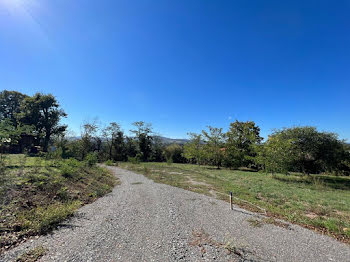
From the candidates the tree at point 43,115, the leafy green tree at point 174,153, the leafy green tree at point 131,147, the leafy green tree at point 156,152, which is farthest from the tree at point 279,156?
the tree at point 43,115

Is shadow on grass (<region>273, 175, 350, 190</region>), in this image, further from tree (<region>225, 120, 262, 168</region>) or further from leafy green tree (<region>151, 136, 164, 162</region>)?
leafy green tree (<region>151, 136, 164, 162</region>)

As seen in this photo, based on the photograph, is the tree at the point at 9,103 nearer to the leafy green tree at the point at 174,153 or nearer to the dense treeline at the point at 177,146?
the dense treeline at the point at 177,146

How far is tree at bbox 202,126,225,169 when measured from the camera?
1923 centimetres

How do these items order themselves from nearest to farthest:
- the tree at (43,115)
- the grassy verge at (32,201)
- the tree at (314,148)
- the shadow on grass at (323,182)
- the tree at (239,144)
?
1. the grassy verge at (32,201)
2. the shadow on grass at (323,182)
3. the tree at (314,148)
4. the tree at (239,144)
5. the tree at (43,115)

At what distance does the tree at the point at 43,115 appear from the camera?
22.3 metres

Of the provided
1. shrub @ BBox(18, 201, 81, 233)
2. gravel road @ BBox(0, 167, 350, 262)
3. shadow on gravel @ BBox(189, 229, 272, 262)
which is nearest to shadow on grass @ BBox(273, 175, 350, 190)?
gravel road @ BBox(0, 167, 350, 262)

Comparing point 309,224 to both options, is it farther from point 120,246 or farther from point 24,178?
point 24,178

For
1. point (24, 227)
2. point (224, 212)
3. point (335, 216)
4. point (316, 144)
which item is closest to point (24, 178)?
point (24, 227)

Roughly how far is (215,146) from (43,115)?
89.6ft

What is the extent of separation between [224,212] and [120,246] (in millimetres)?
3476

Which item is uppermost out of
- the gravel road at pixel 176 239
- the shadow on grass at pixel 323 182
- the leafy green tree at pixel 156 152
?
the leafy green tree at pixel 156 152

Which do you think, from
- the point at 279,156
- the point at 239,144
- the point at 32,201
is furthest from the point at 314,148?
the point at 32,201

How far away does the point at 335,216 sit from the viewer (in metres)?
4.81

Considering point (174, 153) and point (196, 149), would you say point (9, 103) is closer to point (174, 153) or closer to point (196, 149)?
point (174, 153)
